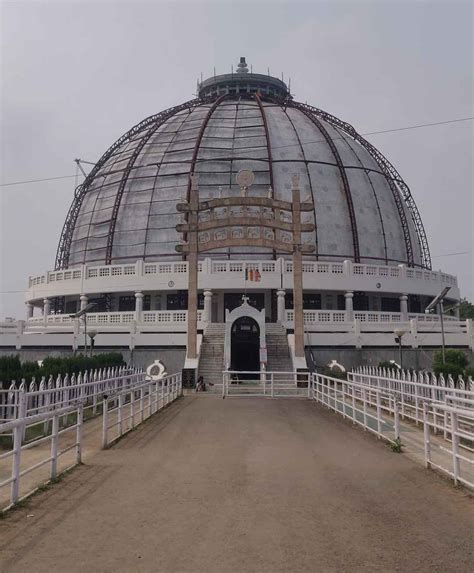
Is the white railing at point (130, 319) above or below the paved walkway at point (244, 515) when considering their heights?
above

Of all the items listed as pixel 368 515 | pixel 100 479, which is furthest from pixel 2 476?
pixel 368 515

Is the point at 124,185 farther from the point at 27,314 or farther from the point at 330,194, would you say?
the point at 330,194

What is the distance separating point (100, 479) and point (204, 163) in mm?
35559

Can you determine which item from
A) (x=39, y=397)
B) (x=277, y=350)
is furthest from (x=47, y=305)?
(x=39, y=397)

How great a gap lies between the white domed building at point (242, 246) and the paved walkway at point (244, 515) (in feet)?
54.0

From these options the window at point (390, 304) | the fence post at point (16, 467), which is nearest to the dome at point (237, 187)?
the window at point (390, 304)

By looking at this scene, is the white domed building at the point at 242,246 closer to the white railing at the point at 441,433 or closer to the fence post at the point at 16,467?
the white railing at the point at 441,433

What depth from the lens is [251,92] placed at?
53.4 m

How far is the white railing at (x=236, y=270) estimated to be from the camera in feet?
109

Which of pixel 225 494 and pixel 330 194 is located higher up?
pixel 330 194

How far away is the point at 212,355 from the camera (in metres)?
27.1

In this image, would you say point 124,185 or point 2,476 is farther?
point 124,185

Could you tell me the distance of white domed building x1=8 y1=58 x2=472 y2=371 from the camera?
2833cm

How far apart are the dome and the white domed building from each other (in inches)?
4.6
